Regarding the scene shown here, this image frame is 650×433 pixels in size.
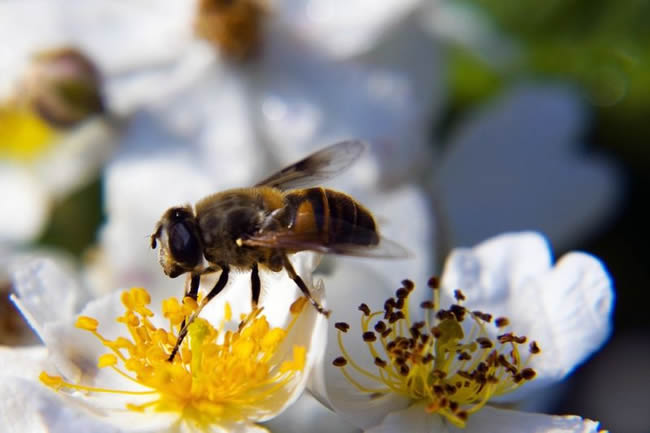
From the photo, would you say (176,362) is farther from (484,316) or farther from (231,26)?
(231,26)

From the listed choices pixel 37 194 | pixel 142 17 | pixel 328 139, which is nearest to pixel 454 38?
pixel 328 139

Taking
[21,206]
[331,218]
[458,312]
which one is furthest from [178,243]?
[21,206]

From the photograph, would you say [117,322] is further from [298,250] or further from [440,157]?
[440,157]

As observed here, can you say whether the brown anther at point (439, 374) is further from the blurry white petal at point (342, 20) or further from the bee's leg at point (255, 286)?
the blurry white petal at point (342, 20)

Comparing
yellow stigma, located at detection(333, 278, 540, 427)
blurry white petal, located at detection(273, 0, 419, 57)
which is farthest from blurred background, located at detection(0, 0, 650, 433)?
yellow stigma, located at detection(333, 278, 540, 427)

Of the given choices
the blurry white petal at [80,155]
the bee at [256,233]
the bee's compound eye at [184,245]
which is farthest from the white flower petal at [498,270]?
the blurry white petal at [80,155]

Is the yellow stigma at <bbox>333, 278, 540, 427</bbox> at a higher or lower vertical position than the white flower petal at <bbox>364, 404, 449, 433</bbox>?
higher

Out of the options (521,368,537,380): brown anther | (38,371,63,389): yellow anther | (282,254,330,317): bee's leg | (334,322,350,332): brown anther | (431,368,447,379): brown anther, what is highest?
(282,254,330,317): bee's leg

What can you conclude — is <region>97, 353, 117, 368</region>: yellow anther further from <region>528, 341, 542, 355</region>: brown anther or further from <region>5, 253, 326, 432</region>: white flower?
<region>528, 341, 542, 355</region>: brown anther
